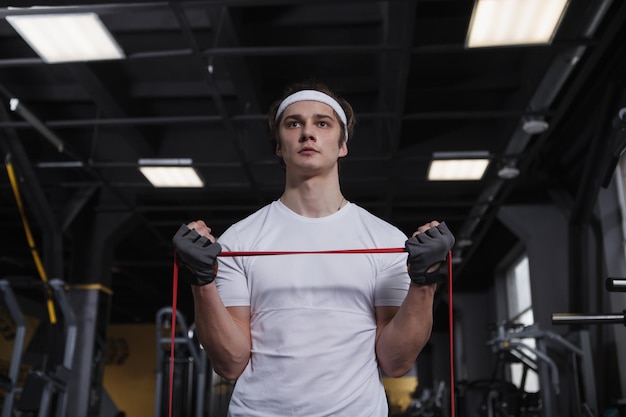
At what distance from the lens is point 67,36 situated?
4.30 m

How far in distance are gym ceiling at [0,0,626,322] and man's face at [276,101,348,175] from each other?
2.69m

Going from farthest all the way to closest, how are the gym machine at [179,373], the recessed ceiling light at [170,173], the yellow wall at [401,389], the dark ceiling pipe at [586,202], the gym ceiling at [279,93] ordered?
1. the yellow wall at [401,389]
2. the recessed ceiling light at [170,173]
3. the gym machine at [179,373]
4. the dark ceiling pipe at [586,202]
5. the gym ceiling at [279,93]

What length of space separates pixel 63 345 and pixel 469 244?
4.86 m

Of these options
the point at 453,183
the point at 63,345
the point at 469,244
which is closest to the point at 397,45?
the point at 453,183

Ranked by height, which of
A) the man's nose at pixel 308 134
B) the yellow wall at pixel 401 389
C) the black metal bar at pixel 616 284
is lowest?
the black metal bar at pixel 616 284

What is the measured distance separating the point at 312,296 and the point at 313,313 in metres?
0.03

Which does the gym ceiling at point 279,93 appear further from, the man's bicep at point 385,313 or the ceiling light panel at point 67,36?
the man's bicep at point 385,313

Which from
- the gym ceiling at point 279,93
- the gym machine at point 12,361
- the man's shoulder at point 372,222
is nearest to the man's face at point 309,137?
the man's shoulder at point 372,222

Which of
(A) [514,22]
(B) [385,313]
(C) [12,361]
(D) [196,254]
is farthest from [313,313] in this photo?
(C) [12,361]

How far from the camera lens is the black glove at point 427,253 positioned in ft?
3.67

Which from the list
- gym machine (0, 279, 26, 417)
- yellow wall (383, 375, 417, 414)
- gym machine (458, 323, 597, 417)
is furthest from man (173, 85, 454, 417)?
yellow wall (383, 375, 417, 414)

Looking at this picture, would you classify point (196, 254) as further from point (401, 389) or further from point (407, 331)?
point (401, 389)

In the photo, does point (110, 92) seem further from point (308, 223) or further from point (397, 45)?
point (308, 223)

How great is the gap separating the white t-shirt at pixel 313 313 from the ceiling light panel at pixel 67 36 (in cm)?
320
